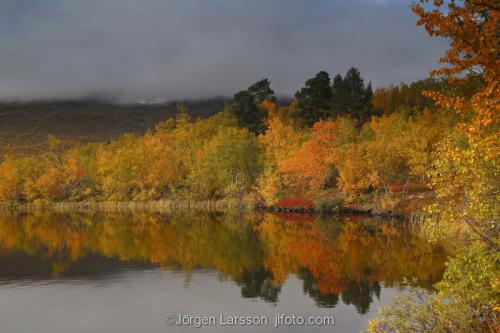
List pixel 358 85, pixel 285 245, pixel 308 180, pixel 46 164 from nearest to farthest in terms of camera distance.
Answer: pixel 285 245 < pixel 308 180 < pixel 358 85 < pixel 46 164

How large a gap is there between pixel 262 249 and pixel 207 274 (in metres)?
10.0

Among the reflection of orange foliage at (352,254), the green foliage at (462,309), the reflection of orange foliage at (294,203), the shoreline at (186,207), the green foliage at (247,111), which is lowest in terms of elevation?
the shoreline at (186,207)

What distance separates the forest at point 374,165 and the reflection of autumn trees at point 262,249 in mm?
4553

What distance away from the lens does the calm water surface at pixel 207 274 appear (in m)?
24.7

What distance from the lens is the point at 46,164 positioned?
129875 millimetres

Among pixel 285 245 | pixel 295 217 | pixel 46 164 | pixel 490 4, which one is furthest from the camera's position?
pixel 46 164

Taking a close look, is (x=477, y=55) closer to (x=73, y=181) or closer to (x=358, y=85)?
(x=358, y=85)

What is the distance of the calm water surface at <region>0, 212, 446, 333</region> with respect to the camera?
24.7m

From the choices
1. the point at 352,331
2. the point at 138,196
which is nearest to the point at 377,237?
the point at 352,331

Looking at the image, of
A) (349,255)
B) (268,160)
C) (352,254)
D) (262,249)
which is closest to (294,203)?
(268,160)

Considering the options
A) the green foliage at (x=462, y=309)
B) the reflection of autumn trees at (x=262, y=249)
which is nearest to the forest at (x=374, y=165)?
the green foliage at (x=462, y=309)

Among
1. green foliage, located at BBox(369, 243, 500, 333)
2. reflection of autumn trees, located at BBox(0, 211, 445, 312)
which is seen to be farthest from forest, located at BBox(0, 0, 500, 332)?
reflection of autumn trees, located at BBox(0, 211, 445, 312)

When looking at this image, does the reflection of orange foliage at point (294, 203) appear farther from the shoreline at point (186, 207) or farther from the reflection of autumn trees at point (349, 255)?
the reflection of autumn trees at point (349, 255)

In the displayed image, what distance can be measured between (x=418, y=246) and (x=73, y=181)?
9830 centimetres
